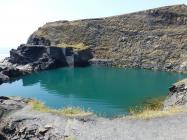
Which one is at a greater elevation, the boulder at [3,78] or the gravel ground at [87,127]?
the gravel ground at [87,127]

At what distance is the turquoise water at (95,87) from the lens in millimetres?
90000

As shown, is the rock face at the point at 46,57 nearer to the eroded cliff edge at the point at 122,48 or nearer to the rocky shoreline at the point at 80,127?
the eroded cliff edge at the point at 122,48

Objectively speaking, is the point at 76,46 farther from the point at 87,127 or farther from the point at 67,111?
the point at 87,127

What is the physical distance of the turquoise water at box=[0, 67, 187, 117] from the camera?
90000mm

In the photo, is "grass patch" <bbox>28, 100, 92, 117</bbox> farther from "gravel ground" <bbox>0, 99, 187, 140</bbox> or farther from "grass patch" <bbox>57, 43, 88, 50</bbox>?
"grass patch" <bbox>57, 43, 88, 50</bbox>

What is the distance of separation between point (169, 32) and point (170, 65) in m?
29.4

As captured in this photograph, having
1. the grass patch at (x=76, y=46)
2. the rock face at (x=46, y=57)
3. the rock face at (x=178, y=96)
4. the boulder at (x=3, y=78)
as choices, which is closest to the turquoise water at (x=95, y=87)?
the boulder at (x=3, y=78)

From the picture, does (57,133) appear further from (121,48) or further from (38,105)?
(121,48)

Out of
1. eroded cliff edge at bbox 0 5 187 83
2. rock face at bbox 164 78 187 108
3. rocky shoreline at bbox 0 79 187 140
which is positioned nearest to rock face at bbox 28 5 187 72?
eroded cliff edge at bbox 0 5 187 83

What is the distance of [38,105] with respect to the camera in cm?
5553

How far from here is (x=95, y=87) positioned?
387 feet

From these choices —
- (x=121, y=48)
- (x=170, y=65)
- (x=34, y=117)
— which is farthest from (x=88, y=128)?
(x=121, y=48)

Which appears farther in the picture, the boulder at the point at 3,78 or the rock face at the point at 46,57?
the rock face at the point at 46,57

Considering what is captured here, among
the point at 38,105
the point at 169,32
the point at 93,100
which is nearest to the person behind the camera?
the point at 38,105
